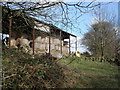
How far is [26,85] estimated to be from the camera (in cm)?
185

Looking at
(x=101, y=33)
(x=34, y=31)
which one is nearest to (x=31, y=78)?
(x=101, y=33)

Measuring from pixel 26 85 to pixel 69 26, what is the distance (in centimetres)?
195

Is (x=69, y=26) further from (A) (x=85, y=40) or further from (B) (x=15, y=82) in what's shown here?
(B) (x=15, y=82)

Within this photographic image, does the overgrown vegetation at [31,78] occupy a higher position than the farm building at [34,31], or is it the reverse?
the farm building at [34,31]

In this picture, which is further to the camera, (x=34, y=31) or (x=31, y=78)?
(x=34, y=31)

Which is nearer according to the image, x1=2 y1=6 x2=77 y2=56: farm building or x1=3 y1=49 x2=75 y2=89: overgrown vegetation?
x1=3 y1=49 x2=75 y2=89: overgrown vegetation

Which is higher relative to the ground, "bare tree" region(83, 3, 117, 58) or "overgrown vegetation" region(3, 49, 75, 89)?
"bare tree" region(83, 3, 117, 58)

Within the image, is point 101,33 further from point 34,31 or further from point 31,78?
point 34,31

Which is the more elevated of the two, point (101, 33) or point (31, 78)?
point (101, 33)

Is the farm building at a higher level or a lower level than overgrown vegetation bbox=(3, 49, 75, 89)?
higher

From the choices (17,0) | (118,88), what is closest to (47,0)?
(17,0)

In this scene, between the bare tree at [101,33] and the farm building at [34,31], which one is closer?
the bare tree at [101,33]

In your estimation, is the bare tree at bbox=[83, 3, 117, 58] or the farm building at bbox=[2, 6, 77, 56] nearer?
the bare tree at bbox=[83, 3, 117, 58]

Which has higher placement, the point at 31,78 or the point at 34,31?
the point at 34,31
